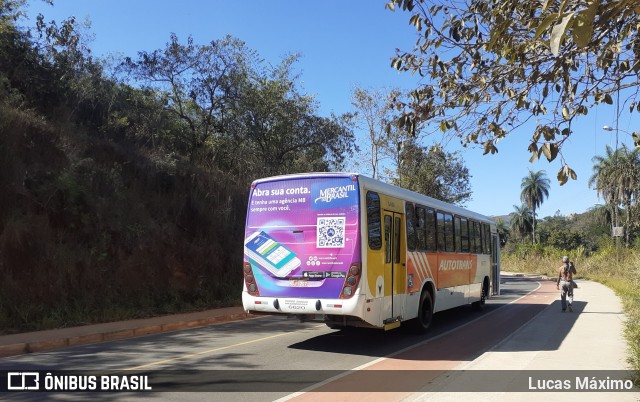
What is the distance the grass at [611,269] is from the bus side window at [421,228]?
173 inches

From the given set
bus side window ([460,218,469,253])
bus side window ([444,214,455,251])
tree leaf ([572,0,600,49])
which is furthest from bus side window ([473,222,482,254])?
tree leaf ([572,0,600,49])

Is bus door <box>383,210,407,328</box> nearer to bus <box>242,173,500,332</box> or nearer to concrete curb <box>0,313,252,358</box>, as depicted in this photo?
bus <box>242,173,500,332</box>

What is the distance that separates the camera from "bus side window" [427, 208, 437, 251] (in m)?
12.1

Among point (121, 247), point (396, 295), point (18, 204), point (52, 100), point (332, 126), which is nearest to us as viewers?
point (396, 295)

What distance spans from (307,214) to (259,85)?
15039 mm

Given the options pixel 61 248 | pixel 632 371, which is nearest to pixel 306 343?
pixel 632 371

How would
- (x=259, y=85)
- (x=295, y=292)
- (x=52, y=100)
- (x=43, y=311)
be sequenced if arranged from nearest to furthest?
(x=295, y=292) < (x=43, y=311) < (x=52, y=100) < (x=259, y=85)

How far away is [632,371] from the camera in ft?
24.2

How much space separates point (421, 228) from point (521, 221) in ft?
300

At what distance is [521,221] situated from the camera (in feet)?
314

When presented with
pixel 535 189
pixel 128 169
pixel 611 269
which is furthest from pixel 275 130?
pixel 535 189

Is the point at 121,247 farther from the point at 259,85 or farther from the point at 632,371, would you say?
the point at 632,371

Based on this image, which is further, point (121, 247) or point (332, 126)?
point (332, 126)

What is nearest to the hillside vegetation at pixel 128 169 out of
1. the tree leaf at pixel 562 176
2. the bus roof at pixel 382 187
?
the bus roof at pixel 382 187
